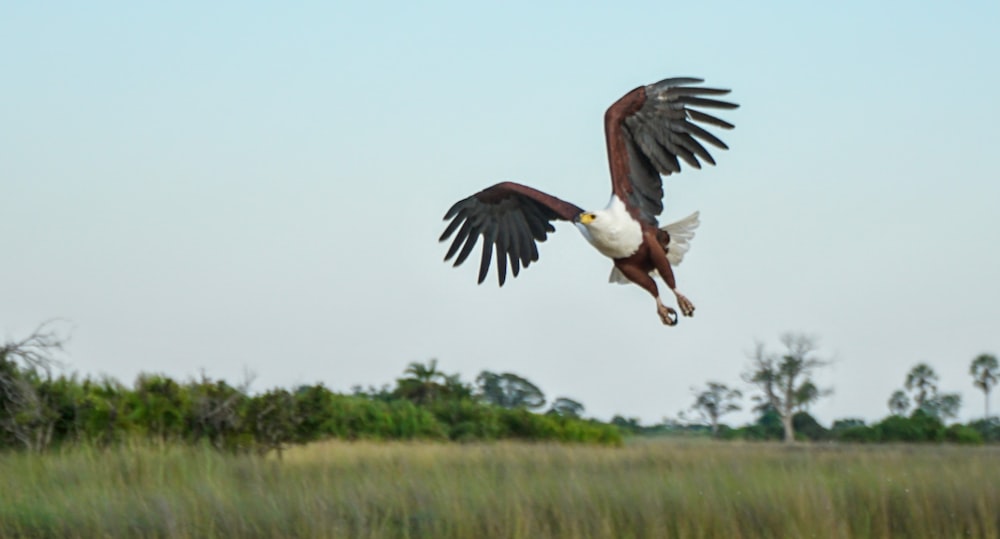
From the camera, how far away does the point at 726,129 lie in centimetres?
677

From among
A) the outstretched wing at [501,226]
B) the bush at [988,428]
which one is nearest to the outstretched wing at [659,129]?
the outstretched wing at [501,226]

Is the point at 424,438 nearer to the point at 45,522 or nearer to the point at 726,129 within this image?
the point at 45,522

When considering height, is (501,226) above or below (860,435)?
below

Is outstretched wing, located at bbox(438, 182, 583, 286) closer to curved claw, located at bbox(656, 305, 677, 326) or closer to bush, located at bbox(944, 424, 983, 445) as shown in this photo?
curved claw, located at bbox(656, 305, 677, 326)

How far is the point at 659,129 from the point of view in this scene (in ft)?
22.4

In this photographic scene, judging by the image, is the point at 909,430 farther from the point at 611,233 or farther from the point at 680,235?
the point at 611,233

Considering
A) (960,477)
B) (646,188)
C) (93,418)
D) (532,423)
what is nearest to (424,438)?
(532,423)

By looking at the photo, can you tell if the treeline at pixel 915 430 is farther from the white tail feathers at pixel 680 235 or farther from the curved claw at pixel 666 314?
the curved claw at pixel 666 314

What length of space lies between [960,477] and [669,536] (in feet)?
8.74

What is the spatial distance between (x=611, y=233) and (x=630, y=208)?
0.40 meters

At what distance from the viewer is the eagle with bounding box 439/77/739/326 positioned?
587 cm

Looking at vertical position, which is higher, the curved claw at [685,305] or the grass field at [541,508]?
the curved claw at [685,305]

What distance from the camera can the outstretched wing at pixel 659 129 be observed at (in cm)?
668

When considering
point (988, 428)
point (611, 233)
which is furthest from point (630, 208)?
point (988, 428)
